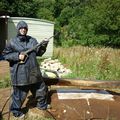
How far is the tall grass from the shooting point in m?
12.1

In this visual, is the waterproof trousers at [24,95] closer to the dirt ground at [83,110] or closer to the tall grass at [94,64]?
the dirt ground at [83,110]

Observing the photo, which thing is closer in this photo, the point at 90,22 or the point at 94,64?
the point at 94,64

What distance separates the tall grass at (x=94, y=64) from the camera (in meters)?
12.1

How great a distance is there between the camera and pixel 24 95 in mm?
6758

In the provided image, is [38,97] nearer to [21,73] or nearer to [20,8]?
[21,73]

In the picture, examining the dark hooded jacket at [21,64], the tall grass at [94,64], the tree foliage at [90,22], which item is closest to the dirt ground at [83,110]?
the dark hooded jacket at [21,64]

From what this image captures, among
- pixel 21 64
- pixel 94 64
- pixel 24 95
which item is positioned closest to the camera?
pixel 21 64

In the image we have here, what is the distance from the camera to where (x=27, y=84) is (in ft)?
21.5

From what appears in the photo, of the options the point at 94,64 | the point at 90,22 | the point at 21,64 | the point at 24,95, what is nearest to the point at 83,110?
the point at 24,95

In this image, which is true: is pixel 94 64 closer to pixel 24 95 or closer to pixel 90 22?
pixel 24 95

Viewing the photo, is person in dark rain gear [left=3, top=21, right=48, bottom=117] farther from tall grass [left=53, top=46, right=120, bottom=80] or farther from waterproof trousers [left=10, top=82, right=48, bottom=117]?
tall grass [left=53, top=46, right=120, bottom=80]

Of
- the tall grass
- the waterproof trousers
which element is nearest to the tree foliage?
the tall grass

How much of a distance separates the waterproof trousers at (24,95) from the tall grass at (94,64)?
15.6ft

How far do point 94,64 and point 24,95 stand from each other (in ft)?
23.7
